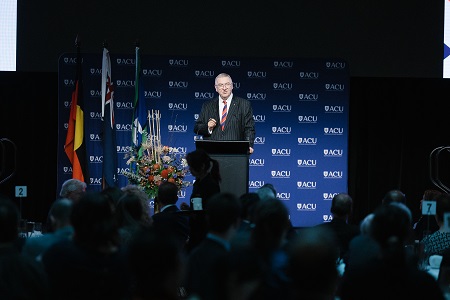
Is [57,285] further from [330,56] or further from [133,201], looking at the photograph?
[330,56]

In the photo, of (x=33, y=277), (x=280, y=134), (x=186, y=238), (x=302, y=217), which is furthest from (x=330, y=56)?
(x=33, y=277)

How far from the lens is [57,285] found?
3.05 meters

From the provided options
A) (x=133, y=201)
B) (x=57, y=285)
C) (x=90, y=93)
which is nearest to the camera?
(x=57, y=285)

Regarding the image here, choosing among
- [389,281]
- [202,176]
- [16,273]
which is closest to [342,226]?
[202,176]

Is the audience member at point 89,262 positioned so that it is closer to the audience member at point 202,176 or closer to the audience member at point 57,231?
the audience member at point 57,231

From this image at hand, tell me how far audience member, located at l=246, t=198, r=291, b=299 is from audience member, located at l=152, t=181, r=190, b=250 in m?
2.08

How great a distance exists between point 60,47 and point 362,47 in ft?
14.0

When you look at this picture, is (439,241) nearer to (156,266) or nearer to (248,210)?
(248,210)

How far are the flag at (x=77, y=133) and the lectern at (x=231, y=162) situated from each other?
282 centimetres

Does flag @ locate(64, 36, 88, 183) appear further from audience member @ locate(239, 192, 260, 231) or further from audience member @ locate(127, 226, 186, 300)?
audience member @ locate(127, 226, 186, 300)

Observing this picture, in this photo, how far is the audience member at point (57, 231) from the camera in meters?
3.88

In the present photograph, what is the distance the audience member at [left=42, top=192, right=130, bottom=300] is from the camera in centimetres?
303

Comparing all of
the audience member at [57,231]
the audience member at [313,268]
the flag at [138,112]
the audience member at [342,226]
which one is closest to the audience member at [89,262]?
the audience member at [57,231]

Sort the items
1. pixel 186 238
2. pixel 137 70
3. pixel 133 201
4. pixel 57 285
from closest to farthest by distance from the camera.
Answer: pixel 57 285, pixel 133 201, pixel 186 238, pixel 137 70
